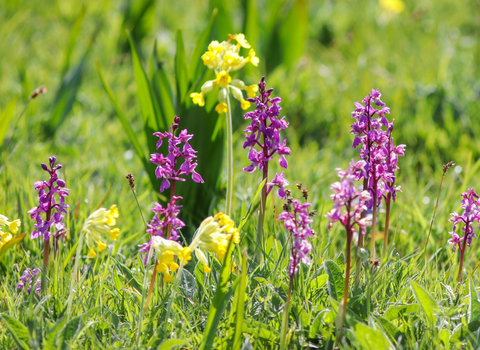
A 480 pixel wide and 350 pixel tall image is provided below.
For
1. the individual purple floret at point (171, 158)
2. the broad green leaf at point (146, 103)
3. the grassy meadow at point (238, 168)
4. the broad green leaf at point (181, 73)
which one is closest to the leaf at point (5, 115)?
the grassy meadow at point (238, 168)

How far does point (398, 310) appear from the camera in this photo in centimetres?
132

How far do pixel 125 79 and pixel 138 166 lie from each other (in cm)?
138

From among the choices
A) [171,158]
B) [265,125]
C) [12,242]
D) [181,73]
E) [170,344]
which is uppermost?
[181,73]

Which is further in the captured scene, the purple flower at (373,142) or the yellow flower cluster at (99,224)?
the purple flower at (373,142)

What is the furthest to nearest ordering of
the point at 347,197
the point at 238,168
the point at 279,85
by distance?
the point at 279,85 < the point at 238,168 < the point at 347,197

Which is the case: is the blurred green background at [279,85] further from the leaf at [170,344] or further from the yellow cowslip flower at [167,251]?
the leaf at [170,344]

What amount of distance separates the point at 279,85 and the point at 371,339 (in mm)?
2599

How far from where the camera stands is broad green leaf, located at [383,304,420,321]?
1309 mm

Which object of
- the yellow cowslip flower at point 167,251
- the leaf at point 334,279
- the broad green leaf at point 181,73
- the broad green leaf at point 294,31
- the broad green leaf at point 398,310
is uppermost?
the broad green leaf at point 294,31

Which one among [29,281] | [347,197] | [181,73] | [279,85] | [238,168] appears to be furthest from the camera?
[279,85]

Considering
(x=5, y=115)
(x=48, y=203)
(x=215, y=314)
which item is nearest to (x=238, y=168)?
(x=5, y=115)

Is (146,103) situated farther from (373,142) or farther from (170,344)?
(170,344)

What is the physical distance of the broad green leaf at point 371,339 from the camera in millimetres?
1153

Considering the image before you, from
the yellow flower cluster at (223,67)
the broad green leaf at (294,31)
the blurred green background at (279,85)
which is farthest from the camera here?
the broad green leaf at (294,31)
